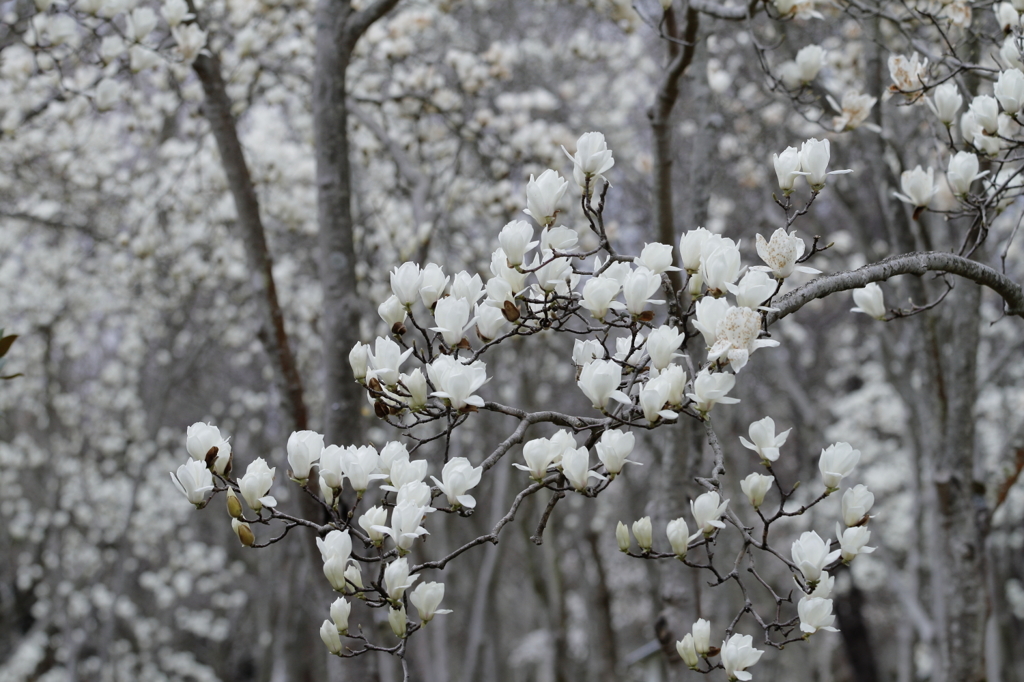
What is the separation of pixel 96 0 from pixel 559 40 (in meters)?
6.36

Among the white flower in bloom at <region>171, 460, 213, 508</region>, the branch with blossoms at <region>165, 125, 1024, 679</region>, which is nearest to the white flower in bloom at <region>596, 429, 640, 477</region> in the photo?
the branch with blossoms at <region>165, 125, 1024, 679</region>

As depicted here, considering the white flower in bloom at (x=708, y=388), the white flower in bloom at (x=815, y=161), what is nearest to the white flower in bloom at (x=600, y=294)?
the white flower in bloom at (x=708, y=388)

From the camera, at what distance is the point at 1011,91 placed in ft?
5.59

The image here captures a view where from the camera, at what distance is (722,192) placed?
8211 mm

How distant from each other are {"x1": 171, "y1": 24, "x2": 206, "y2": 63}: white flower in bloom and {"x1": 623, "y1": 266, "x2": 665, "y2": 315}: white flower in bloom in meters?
2.04

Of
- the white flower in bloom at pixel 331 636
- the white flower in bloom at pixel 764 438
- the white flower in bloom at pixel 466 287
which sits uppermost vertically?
the white flower in bloom at pixel 466 287

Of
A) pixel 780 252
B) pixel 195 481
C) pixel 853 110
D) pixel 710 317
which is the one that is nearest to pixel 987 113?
pixel 853 110

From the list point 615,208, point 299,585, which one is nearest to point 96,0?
point 299,585

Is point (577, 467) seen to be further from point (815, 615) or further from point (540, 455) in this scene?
point (815, 615)

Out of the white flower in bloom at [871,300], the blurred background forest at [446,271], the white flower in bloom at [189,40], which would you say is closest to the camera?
the white flower in bloom at [871,300]

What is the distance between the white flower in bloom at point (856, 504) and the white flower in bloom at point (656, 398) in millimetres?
372

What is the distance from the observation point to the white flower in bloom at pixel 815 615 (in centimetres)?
129

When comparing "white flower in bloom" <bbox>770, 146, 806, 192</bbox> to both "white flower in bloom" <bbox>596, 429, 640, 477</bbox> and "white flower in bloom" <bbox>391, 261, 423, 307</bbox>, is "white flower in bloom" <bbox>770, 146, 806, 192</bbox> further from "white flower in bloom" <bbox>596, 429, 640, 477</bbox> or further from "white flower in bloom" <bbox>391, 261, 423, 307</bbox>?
"white flower in bloom" <bbox>391, 261, 423, 307</bbox>

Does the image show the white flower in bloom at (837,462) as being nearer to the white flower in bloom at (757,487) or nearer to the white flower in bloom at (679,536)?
the white flower in bloom at (757,487)
